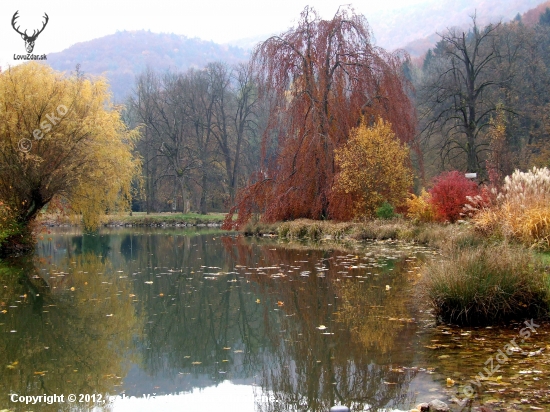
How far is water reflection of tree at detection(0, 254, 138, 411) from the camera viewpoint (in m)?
5.37

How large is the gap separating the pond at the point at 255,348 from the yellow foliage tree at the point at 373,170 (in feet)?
38.0

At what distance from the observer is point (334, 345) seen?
20.8 feet

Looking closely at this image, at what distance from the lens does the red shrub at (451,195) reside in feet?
63.7

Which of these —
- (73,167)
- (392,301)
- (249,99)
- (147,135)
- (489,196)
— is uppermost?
(249,99)

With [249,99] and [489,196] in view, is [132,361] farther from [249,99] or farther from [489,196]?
[249,99]

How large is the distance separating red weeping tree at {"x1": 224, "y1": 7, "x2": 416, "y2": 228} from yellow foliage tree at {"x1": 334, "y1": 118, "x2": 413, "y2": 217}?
6.56 ft

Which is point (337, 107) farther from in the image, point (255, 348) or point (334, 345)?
point (334, 345)

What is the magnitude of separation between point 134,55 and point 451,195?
96777 millimetres

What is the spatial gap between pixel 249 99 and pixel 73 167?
38374 millimetres

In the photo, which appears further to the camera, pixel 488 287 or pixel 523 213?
pixel 523 213

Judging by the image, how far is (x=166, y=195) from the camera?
53.7 metres

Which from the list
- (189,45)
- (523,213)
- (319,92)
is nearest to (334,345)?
(523,213)

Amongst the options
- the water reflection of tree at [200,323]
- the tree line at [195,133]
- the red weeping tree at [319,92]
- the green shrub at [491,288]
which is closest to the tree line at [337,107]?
the red weeping tree at [319,92]

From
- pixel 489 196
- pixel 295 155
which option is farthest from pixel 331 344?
pixel 295 155
